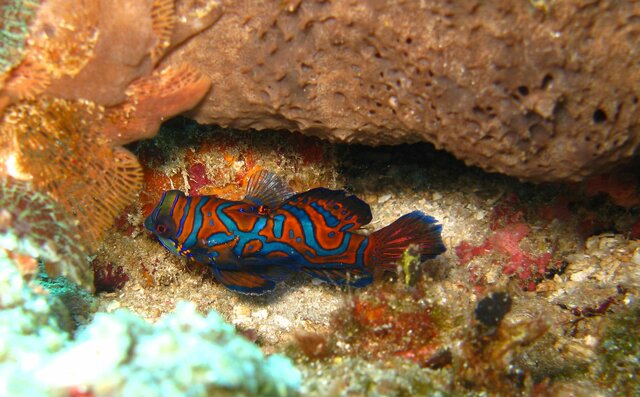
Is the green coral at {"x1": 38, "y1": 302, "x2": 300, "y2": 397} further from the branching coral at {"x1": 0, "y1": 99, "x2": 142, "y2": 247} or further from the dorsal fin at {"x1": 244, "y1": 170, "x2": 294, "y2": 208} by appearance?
the dorsal fin at {"x1": 244, "y1": 170, "x2": 294, "y2": 208}

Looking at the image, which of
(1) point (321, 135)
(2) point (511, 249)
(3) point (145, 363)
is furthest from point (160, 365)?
(2) point (511, 249)

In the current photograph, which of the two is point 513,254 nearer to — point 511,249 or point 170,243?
point 511,249

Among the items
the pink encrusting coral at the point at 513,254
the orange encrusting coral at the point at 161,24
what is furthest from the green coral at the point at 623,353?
the orange encrusting coral at the point at 161,24

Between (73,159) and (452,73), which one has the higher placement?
(452,73)

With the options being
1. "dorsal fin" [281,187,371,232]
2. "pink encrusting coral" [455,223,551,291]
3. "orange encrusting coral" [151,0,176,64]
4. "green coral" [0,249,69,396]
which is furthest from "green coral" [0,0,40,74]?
"pink encrusting coral" [455,223,551,291]

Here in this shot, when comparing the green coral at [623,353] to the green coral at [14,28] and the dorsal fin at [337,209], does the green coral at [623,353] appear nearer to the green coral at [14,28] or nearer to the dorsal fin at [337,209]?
the dorsal fin at [337,209]

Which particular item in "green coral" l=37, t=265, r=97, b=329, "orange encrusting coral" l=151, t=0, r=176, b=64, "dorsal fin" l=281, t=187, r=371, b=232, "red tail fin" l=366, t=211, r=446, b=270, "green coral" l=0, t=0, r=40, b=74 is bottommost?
"green coral" l=37, t=265, r=97, b=329
